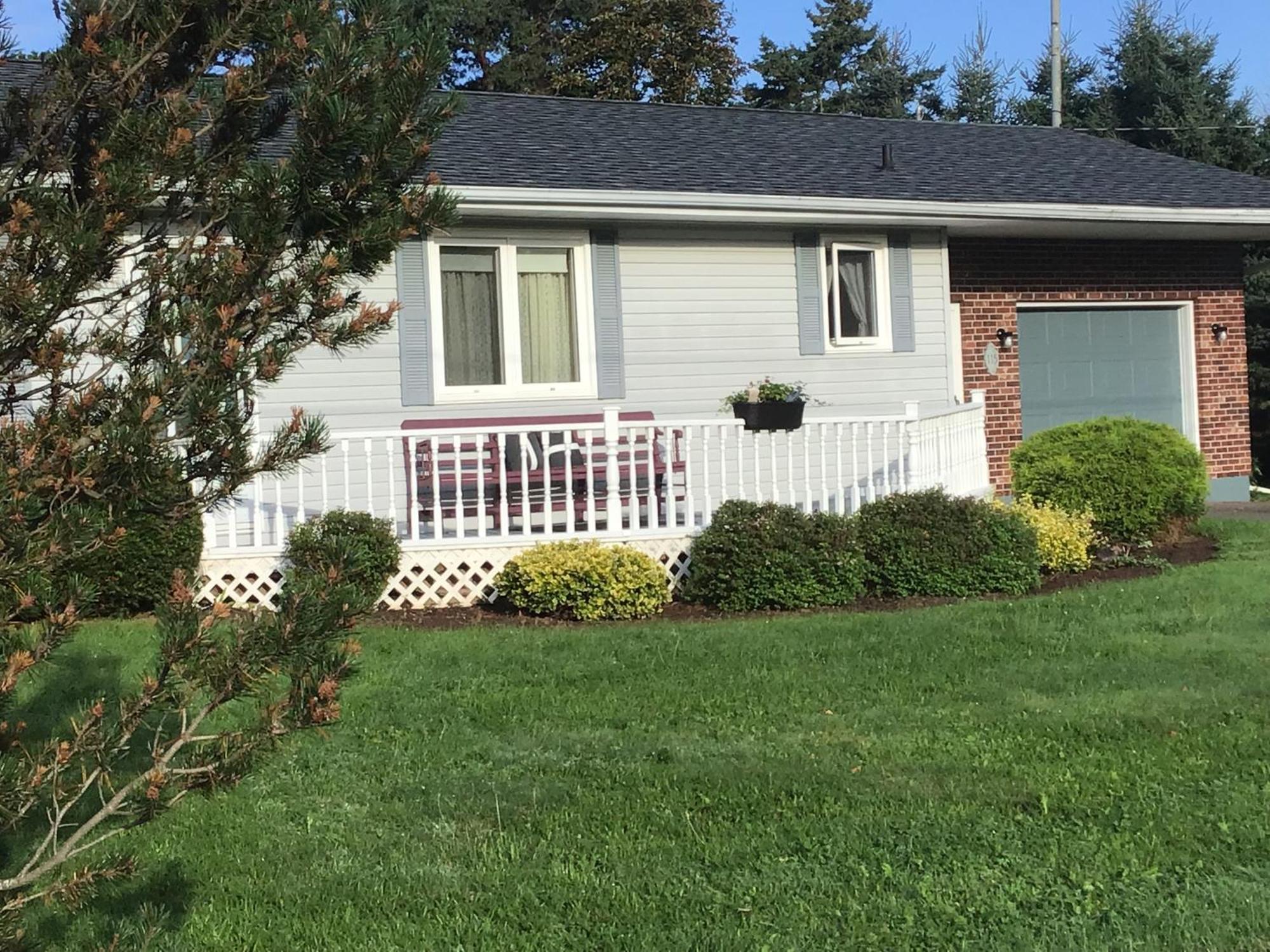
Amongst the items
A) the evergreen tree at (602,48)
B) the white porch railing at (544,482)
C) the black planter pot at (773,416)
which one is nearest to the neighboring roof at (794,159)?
the black planter pot at (773,416)

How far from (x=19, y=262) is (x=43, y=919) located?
6.68ft

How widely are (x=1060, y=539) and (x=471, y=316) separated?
498 centimetres

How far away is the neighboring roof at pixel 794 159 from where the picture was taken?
37.4ft

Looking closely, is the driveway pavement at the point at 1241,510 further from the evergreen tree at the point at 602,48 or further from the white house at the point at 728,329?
the evergreen tree at the point at 602,48

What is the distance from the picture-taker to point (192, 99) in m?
2.64

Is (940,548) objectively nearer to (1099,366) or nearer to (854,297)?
(854,297)

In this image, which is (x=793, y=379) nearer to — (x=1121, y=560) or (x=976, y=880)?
(x=1121, y=560)

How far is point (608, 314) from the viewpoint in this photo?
37.2 feet

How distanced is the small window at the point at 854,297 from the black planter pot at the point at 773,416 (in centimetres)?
204

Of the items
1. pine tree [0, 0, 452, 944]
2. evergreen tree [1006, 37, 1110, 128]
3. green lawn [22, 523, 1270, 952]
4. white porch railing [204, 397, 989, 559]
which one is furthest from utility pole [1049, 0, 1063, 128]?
pine tree [0, 0, 452, 944]

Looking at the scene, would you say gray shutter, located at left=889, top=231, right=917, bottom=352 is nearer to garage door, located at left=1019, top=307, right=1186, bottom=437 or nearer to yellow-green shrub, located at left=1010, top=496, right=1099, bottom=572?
garage door, located at left=1019, top=307, right=1186, bottom=437

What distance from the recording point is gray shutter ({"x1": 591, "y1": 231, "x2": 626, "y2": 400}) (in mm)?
11281

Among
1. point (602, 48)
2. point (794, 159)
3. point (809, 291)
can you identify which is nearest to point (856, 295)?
point (809, 291)

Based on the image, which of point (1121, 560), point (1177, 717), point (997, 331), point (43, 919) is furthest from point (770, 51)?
point (43, 919)
